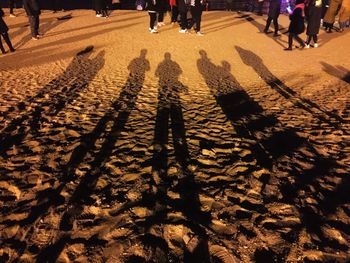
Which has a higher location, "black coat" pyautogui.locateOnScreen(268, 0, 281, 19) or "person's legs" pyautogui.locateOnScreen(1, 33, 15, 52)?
"black coat" pyautogui.locateOnScreen(268, 0, 281, 19)

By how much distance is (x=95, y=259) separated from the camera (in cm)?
236

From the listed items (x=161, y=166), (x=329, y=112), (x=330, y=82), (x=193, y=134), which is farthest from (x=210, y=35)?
(x=161, y=166)

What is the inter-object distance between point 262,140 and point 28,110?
4.61 meters

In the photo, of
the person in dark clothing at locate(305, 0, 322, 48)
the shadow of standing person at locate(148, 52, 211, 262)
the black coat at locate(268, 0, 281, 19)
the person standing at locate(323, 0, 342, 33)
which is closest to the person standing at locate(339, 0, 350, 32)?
the person standing at locate(323, 0, 342, 33)

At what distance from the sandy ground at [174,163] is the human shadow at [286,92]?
0.05 meters

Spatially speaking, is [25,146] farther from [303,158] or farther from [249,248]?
[303,158]

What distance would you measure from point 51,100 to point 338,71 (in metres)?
7.92

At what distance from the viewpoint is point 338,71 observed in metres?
7.64

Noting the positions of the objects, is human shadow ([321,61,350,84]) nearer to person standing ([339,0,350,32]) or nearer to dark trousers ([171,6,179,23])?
person standing ([339,0,350,32])

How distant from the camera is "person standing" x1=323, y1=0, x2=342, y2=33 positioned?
11914 millimetres

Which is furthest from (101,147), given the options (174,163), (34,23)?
(34,23)

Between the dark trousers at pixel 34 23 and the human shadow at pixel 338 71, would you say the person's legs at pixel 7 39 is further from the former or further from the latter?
the human shadow at pixel 338 71

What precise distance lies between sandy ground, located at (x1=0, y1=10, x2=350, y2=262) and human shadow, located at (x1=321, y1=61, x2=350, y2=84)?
6 cm

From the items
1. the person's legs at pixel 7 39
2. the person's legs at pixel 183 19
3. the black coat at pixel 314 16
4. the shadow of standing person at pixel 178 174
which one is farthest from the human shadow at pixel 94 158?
the person's legs at pixel 183 19
